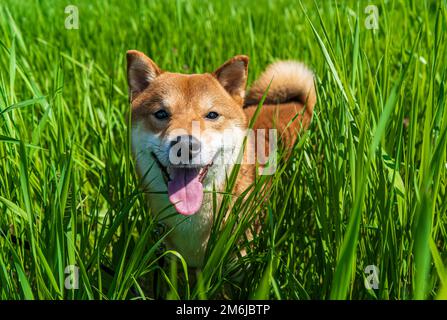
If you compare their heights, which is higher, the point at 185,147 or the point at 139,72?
the point at 139,72

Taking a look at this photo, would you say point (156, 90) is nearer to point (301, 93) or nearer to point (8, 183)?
point (8, 183)

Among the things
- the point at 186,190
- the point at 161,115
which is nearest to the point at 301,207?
the point at 186,190

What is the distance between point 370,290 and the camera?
141 centimetres

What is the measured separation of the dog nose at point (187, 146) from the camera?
2133mm

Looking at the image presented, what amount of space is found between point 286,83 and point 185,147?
4.85 ft

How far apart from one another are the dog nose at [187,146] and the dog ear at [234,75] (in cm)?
49

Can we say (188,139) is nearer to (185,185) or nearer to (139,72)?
(185,185)

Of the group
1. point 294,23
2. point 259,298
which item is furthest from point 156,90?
point 294,23

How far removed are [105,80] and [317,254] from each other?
5.79 feet

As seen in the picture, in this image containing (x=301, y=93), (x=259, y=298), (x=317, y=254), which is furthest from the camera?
(x=301, y=93)

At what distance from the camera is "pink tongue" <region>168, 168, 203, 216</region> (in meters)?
2.05

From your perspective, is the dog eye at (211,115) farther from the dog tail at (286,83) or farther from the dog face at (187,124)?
the dog tail at (286,83)

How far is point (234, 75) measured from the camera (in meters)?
2.58

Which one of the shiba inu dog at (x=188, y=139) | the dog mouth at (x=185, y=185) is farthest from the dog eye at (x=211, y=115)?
the dog mouth at (x=185, y=185)
